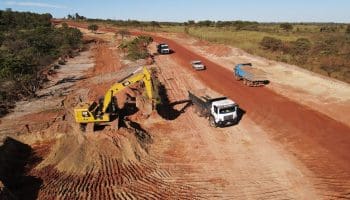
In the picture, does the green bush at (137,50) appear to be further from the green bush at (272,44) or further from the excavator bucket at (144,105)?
the excavator bucket at (144,105)

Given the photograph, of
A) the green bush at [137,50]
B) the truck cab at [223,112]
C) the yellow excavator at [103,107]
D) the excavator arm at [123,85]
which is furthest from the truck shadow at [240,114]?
the green bush at [137,50]

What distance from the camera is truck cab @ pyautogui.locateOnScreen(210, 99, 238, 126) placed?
78.2ft

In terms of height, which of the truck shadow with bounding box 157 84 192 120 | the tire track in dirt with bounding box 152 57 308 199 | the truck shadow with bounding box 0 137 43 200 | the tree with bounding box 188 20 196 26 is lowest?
the truck shadow with bounding box 0 137 43 200

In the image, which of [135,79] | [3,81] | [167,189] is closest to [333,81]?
[135,79]

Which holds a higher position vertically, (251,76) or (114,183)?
(251,76)

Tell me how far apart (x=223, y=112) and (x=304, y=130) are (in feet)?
20.2

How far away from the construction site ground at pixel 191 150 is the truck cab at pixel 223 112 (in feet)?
2.43

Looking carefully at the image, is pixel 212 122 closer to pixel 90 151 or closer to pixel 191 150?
pixel 191 150

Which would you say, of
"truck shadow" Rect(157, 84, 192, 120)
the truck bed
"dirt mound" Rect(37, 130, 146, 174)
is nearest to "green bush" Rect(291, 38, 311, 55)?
the truck bed

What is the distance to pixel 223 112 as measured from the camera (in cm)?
2395

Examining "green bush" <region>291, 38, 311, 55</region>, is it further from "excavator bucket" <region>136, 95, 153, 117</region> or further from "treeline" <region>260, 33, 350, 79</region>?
"excavator bucket" <region>136, 95, 153, 117</region>

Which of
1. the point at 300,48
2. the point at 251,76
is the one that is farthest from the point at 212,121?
the point at 300,48

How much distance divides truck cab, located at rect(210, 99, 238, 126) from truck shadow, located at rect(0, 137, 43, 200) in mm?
12406

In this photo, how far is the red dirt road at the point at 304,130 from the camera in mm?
18283
